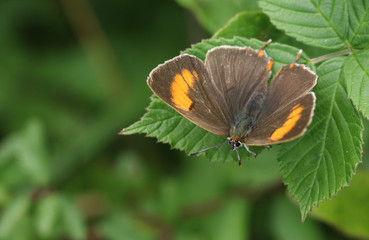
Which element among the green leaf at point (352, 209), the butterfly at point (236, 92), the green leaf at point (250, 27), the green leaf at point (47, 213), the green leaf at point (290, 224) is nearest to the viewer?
the butterfly at point (236, 92)

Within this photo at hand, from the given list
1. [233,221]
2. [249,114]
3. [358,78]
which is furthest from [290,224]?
[358,78]

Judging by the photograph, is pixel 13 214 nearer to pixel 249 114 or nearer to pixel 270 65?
pixel 249 114

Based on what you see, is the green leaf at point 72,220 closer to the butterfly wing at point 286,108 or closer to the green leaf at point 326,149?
the butterfly wing at point 286,108

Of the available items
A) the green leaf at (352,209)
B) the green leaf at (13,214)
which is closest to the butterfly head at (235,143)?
the green leaf at (352,209)

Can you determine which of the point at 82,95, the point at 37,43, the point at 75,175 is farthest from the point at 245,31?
the point at 37,43

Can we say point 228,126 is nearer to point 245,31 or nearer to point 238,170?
point 245,31

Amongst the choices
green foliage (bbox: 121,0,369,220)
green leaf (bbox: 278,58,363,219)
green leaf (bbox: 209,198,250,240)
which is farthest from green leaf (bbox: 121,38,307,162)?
green leaf (bbox: 209,198,250,240)
